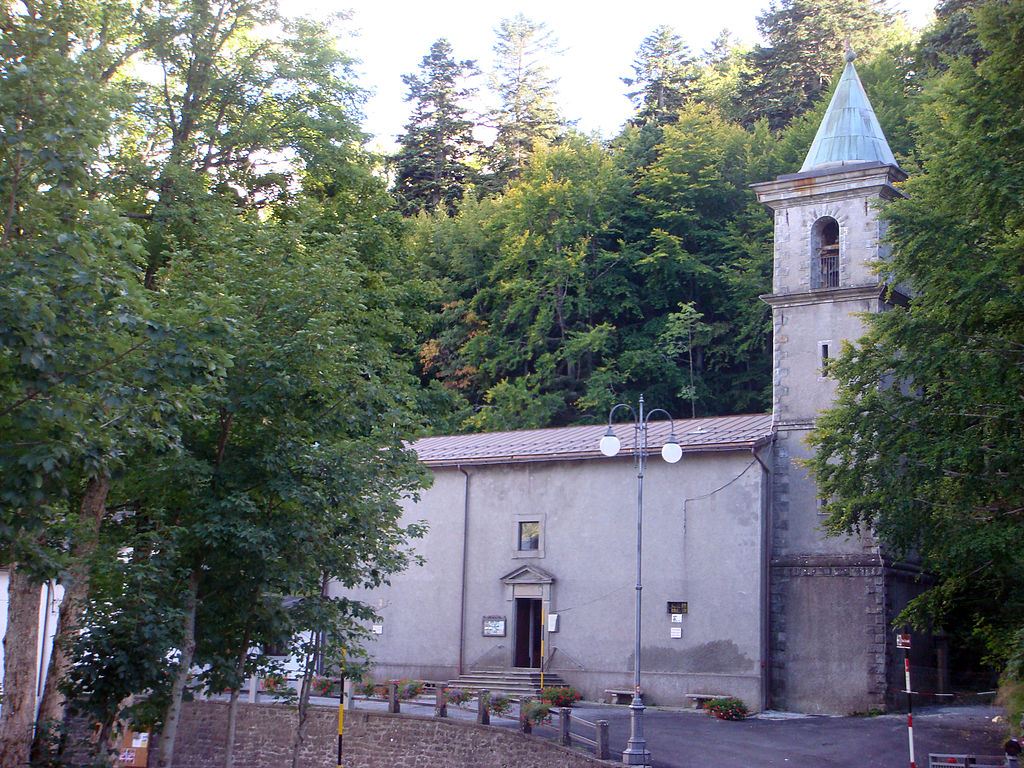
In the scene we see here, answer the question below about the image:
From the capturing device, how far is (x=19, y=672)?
16.0 meters

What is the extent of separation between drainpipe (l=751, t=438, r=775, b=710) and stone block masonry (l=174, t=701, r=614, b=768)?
8.28m

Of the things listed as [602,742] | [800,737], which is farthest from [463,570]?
[602,742]

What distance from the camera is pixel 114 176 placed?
20250 millimetres

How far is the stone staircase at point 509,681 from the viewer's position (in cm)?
2955

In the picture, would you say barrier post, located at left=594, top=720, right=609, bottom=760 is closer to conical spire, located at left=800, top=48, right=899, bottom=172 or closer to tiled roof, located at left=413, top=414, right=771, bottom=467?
tiled roof, located at left=413, top=414, right=771, bottom=467

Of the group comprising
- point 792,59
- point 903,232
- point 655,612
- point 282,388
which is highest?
point 792,59

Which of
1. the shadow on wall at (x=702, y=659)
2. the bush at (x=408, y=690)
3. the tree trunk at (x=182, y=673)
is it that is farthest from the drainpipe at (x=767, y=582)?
the tree trunk at (x=182, y=673)

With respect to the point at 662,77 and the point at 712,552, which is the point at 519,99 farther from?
the point at 712,552

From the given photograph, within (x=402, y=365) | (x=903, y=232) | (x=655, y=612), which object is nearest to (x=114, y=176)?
(x=402, y=365)

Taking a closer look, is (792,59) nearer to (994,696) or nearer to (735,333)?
(735,333)

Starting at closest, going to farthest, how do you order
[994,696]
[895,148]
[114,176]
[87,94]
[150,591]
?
[87,94] < [150,591] < [114,176] < [994,696] < [895,148]

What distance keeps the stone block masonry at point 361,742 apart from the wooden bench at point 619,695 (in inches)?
268

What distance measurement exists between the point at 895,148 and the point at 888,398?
23477 mm

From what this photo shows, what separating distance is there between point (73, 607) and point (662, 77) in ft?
169
